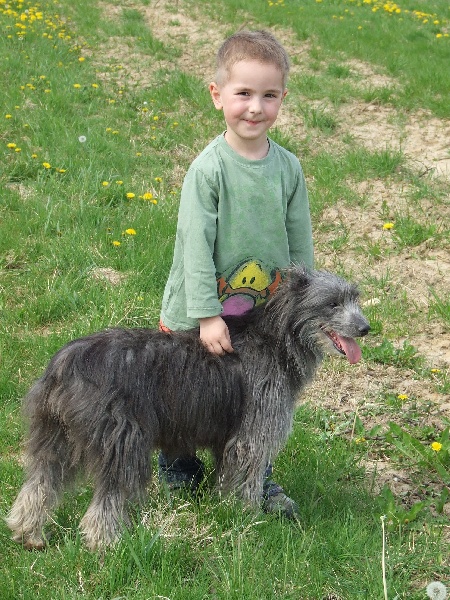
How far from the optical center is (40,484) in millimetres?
3189

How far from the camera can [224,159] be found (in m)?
3.39

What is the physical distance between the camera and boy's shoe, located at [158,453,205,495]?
150 inches

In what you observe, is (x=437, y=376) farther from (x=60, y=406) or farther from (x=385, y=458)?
(x=60, y=406)

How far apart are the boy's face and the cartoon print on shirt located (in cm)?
58

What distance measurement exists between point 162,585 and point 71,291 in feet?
9.54

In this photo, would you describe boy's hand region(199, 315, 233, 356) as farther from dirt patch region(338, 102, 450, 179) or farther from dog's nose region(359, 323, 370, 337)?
dirt patch region(338, 102, 450, 179)

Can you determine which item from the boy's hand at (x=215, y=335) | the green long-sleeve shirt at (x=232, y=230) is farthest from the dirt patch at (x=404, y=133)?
the boy's hand at (x=215, y=335)

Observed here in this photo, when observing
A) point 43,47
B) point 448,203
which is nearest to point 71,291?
point 448,203

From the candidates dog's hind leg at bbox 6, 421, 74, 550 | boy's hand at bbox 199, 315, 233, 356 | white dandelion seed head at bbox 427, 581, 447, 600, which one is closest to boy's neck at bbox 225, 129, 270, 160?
boy's hand at bbox 199, 315, 233, 356

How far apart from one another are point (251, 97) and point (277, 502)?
187 centimetres

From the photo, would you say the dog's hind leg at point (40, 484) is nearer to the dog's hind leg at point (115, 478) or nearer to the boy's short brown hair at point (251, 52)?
the dog's hind leg at point (115, 478)

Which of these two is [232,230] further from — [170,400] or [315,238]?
[315,238]

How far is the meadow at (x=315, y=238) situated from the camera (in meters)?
3.15

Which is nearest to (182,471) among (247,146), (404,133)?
(247,146)
